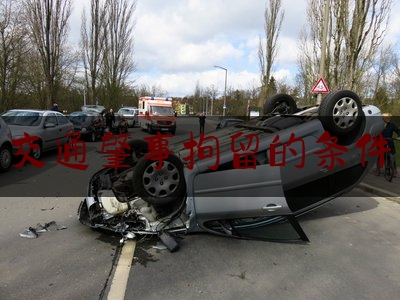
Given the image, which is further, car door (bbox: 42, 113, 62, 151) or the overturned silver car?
car door (bbox: 42, 113, 62, 151)

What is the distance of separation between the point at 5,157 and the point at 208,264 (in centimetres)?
710

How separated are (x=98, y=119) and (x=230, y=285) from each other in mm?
16945

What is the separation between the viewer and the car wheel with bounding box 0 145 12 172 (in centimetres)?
900

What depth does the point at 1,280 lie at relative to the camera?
3.46 m

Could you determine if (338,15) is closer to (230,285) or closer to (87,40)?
(230,285)

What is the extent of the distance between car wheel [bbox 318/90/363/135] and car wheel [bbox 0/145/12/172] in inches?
296

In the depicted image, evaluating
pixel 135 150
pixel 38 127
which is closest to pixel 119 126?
pixel 38 127

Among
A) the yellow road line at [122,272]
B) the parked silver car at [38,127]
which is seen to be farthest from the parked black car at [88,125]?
the yellow road line at [122,272]

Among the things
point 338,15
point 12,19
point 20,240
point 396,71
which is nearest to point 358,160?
point 20,240

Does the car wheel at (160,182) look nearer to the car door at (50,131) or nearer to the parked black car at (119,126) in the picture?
the car door at (50,131)

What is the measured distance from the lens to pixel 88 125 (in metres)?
17.9

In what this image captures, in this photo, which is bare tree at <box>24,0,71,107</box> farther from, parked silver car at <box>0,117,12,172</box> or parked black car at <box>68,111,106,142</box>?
parked silver car at <box>0,117,12,172</box>

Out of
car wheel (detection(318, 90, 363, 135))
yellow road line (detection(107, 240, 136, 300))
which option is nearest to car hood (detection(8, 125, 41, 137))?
yellow road line (detection(107, 240, 136, 300))

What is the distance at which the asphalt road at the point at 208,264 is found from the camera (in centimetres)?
341
